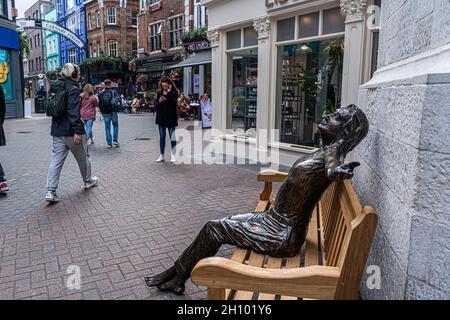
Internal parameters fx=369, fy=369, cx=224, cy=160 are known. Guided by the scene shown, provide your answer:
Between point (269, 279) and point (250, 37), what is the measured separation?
781 centimetres

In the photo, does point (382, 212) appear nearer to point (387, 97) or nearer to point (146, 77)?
point (387, 97)

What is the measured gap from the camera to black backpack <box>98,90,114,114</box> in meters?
10.5

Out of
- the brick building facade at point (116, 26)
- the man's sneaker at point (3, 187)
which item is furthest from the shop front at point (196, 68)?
the brick building facade at point (116, 26)

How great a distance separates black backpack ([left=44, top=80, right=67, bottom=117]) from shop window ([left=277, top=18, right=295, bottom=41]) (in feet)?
15.2

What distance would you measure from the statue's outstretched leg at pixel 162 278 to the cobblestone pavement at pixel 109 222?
7 centimetres

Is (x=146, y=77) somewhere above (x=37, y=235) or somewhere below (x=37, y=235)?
above

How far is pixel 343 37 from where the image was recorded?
6824 mm

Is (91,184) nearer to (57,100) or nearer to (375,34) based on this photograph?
(57,100)

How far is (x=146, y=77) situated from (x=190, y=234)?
28809 mm

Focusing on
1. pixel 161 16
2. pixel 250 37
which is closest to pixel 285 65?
pixel 250 37

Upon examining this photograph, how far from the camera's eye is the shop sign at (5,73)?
1933 centimetres

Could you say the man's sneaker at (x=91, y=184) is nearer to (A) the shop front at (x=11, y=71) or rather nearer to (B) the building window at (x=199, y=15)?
(A) the shop front at (x=11, y=71)
